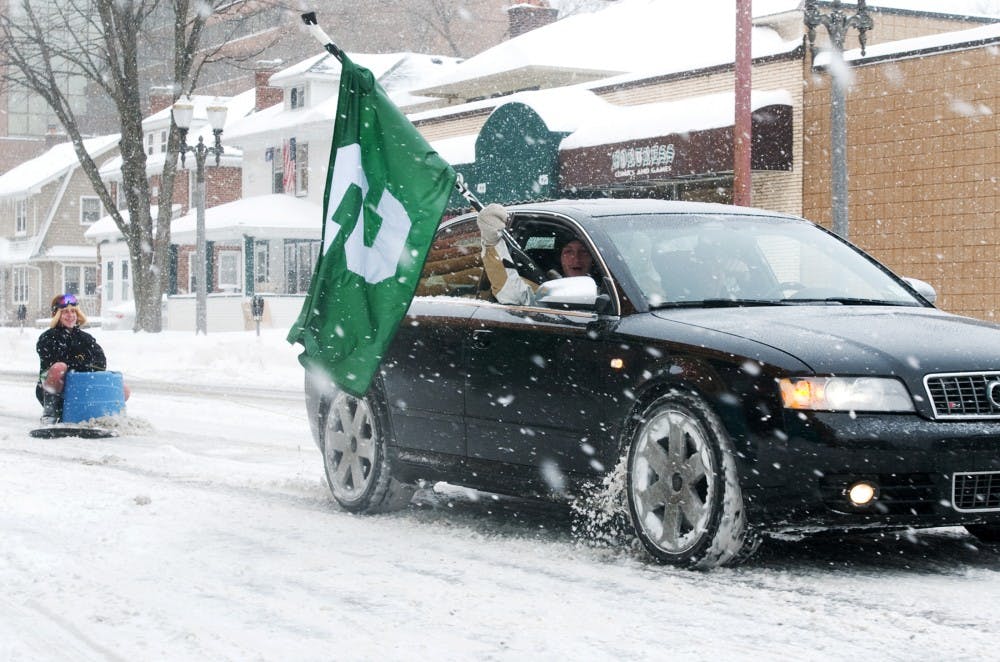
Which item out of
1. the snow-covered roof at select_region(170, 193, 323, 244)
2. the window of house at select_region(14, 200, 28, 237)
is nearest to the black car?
the snow-covered roof at select_region(170, 193, 323, 244)

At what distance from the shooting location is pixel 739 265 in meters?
7.77

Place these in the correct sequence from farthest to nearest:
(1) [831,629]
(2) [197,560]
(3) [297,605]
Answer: (2) [197,560]
(3) [297,605]
(1) [831,629]

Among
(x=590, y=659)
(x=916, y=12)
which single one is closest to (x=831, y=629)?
(x=590, y=659)

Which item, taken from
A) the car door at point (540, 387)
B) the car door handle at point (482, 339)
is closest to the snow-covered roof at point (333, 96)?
the car door handle at point (482, 339)

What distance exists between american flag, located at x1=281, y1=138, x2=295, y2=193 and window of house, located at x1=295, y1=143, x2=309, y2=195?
0.52ft

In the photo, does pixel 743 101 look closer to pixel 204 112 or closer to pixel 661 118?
pixel 661 118

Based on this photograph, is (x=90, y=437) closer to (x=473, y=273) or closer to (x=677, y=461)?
(x=473, y=273)

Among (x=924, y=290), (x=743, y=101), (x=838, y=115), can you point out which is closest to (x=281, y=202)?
(x=838, y=115)

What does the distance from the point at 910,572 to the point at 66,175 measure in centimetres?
6996

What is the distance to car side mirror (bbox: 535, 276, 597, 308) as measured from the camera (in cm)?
733

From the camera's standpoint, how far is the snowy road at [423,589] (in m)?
5.47

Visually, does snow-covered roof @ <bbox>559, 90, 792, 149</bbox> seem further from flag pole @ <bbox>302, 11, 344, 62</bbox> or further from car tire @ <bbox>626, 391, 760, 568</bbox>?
car tire @ <bbox>626, 391, 760, 568</bbox>

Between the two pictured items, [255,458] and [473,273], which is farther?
[255,458]

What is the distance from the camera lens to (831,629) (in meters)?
5.61
